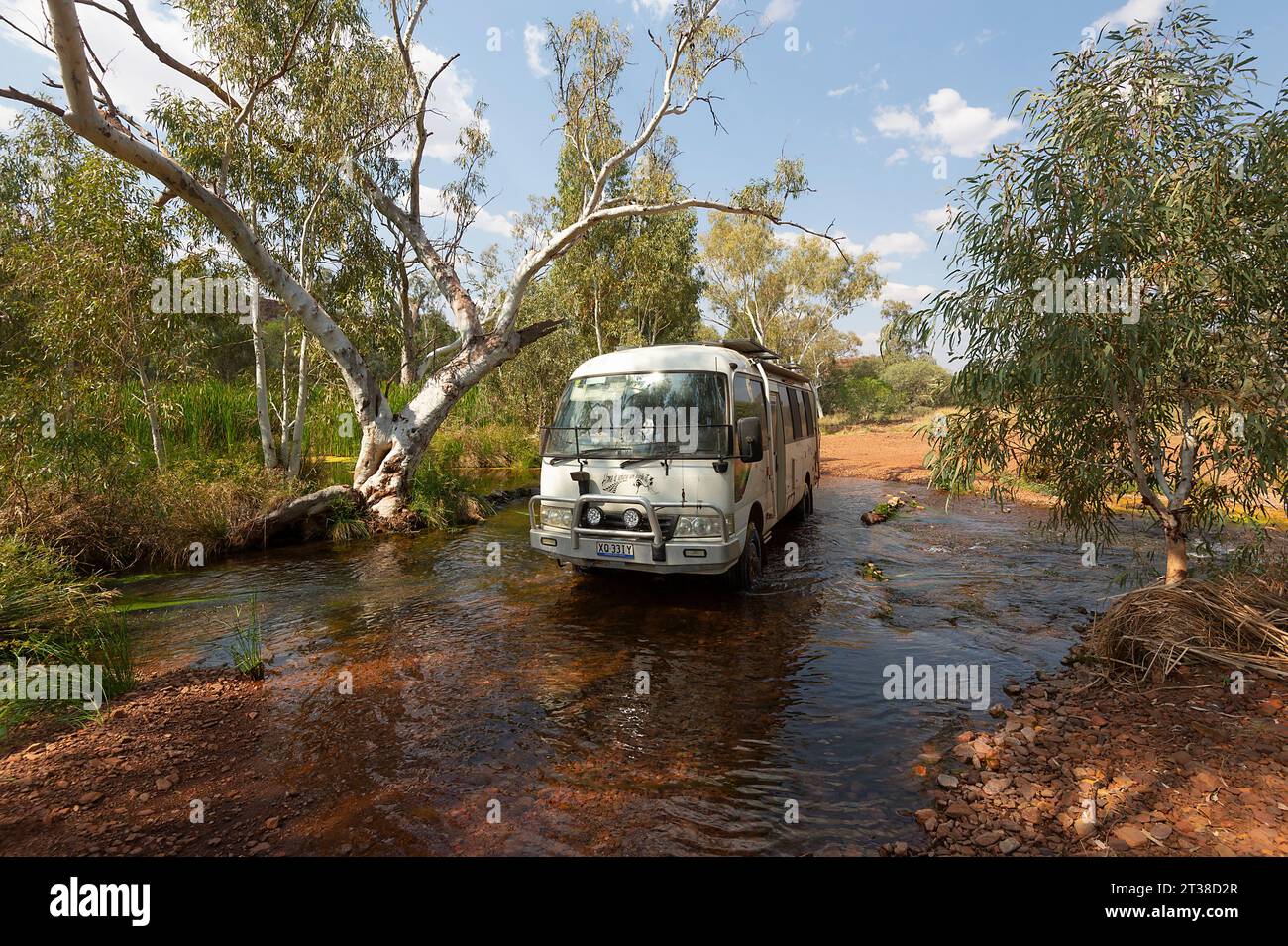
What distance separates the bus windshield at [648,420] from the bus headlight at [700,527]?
2.19 feet

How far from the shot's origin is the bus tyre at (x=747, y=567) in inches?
267

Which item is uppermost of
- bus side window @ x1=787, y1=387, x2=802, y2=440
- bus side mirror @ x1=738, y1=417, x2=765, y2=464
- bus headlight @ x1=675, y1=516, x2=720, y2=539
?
bus side window @ x1=787, y1=387, x2=802, y2=440

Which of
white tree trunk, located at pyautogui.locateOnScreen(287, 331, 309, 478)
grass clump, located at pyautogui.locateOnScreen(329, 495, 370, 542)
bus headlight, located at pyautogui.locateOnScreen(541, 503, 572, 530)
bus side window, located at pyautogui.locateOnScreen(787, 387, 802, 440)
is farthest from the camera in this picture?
white tree trunk, located at pyautogui.locateOnScreen(287, 331, 309, 478)

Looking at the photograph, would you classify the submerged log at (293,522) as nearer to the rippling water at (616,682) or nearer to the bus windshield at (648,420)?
the rippling water at (616,682)

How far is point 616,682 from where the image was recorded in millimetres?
4949

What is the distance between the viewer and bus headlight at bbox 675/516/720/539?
5992mm

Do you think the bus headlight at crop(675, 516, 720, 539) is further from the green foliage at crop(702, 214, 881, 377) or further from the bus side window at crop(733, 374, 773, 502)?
the green foliage at crop(702, 214, 881, 377)

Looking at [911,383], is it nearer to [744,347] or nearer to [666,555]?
[744,347]

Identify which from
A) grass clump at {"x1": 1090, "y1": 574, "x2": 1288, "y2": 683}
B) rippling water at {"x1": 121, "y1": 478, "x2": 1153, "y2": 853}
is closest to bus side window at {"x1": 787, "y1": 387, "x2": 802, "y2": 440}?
rippling water at {"x1": 121, "y1": 478, "x2": 1153, "y2": 853}

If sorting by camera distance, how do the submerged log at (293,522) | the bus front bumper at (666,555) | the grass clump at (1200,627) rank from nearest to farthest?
the grass clump at (1200,627), the bus front bumper at (666,555), the submerged log at (293,522)

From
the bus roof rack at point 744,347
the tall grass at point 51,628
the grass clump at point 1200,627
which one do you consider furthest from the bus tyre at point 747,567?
the tall grass at point 51,628

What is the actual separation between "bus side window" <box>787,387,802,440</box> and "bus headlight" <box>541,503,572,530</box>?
5.11 meters

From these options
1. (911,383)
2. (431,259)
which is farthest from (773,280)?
(431,259)
